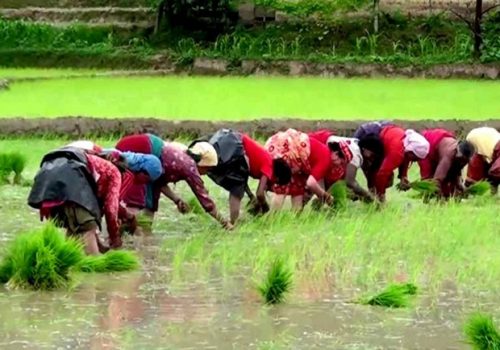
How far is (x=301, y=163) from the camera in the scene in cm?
948

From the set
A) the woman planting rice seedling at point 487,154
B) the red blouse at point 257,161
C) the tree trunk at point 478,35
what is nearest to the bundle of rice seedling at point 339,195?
the red blouse at point 257,161

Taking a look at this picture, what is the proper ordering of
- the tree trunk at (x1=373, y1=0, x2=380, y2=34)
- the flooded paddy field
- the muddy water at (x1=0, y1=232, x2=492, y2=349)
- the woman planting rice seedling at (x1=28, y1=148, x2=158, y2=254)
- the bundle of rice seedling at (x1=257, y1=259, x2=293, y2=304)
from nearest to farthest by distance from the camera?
the muddy water at (x1=0, y1=232, x2=492, y2=349) < the flooded paddy field < the bundle of rice seedling at (x1=257, y1=259, x2=293, y2=304) < the woman planting rice seedling at (x1=28, y1=148, x2=158, y2=254) < the tree trunk at (x1=373, y1=0, x2=380, y2=34)

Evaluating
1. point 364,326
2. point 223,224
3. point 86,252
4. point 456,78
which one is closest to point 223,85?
point 456,78

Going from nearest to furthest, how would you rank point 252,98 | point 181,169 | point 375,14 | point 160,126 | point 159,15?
point 181,169 < point 160,126 < point 252,98 < point 375,14 < point 159,15

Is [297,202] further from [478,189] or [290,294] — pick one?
[290,294]

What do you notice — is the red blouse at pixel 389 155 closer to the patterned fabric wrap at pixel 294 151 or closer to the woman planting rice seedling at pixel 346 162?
the woman planting rice seedling at pixel 346 162

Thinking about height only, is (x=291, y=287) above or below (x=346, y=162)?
above

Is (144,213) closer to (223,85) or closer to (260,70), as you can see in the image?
(223,85)

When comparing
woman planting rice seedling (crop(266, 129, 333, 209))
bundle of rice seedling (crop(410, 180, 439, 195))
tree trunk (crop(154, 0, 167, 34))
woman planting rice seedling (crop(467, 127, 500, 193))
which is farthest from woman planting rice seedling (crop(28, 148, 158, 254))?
tree trunk (crop(154, 0, 167, 34))

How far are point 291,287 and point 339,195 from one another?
3144 mm

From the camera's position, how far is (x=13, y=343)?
541 centimetres

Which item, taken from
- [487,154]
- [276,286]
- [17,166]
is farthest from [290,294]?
[17,166]

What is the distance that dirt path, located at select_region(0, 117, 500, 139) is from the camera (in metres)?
13.9

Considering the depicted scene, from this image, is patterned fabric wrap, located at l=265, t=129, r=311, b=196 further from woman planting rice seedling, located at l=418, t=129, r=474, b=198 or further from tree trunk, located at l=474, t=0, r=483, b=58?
tree trunk, located at l=474, t=0, r=483, b=58
